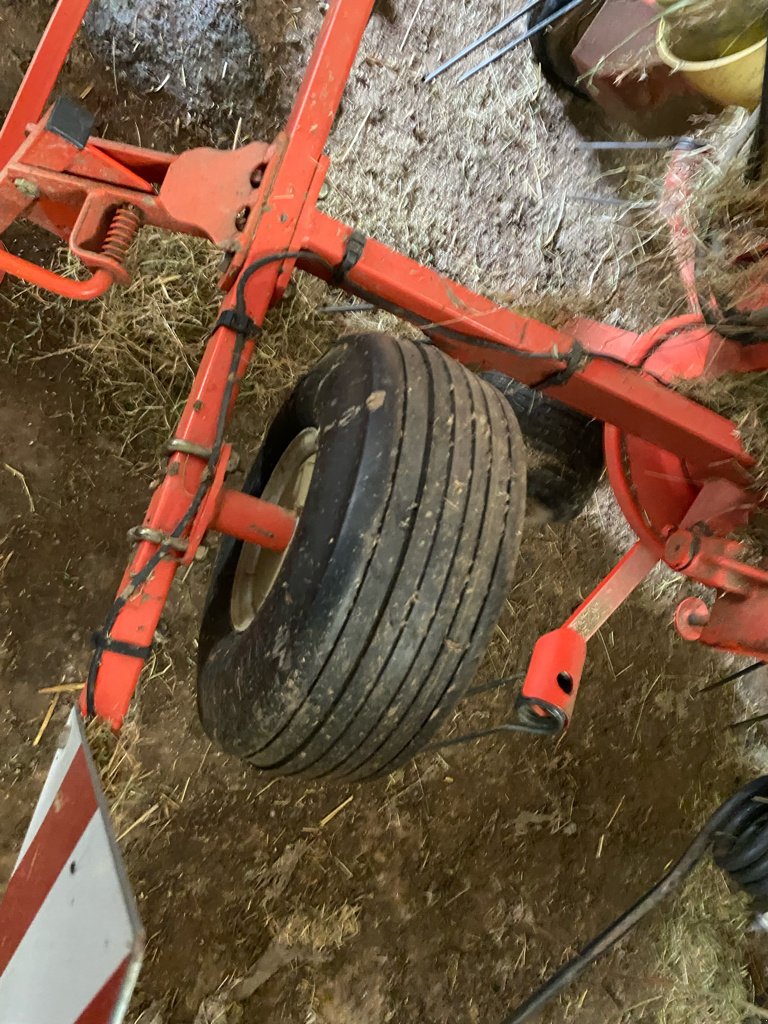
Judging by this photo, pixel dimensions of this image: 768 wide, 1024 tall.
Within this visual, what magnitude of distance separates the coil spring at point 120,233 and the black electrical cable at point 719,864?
2191 millimetres

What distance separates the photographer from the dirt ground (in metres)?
2.17

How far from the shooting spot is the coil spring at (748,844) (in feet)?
6.92

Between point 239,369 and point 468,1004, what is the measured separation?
2145mm

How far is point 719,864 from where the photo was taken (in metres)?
2.27

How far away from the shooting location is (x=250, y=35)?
2.45m

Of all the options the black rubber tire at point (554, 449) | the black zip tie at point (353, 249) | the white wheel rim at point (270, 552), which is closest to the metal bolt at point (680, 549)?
the black rubber tire at point (554, 449)

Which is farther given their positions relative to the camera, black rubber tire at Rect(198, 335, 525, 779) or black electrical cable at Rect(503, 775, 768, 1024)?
black electrical cable at Rect(503, 775, 768, 1024)

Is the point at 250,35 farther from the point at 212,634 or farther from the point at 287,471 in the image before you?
the point at 212,634

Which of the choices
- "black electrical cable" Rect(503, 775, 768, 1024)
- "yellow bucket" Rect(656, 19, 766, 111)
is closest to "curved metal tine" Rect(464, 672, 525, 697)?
"black electrical cable" Rect(503, 775, 768, 1024)

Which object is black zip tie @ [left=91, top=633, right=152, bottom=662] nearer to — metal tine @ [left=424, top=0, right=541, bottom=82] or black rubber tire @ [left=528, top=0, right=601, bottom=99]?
metal tine @ [left=424, top=0, right=541, bottom=82]

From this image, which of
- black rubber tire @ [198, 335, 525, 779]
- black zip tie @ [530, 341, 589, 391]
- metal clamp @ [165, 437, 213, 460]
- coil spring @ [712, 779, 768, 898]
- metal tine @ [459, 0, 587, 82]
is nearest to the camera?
black rubber tire @ [198, 335, 525, 779]

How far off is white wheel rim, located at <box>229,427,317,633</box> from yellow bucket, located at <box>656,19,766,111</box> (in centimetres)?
163

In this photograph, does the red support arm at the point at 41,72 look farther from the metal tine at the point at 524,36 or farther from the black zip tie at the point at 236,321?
the metal tine at the point at 524,36

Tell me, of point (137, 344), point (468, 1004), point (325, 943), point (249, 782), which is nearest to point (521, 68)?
point (137, 344)
